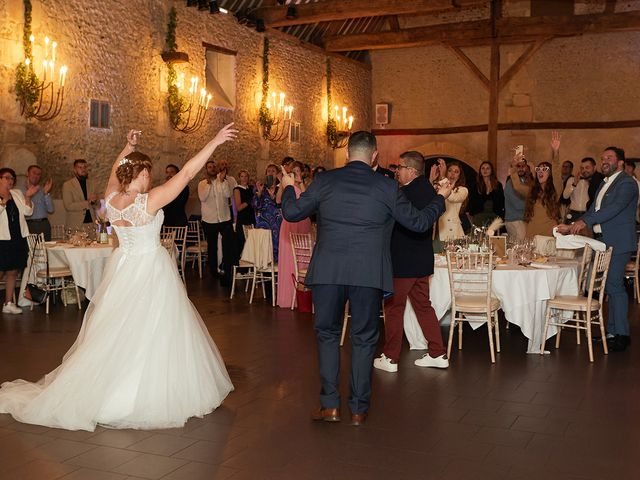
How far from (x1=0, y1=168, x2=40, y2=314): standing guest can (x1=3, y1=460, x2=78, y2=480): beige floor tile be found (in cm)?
465

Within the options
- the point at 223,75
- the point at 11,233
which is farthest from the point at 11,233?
the point at 223,75

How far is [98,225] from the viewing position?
8914 millimetres

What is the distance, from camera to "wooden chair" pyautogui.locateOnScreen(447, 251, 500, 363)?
5801 millimetres

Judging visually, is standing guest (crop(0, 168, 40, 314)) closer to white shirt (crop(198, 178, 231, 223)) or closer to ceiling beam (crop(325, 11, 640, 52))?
white shirt (crop(198, 178, 231, 223))

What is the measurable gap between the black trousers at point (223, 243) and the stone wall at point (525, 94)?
8.14 metres

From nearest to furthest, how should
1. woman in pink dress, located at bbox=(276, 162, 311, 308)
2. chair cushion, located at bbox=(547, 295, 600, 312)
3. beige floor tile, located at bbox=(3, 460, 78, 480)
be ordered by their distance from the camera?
beige floor tile, located at bbox=(3, 460, 78, 480) < chair cushion, located at bbox=(547, 295, 600, 312) < woman in pink dress, located at bbox=(276, 162, 311, 308)

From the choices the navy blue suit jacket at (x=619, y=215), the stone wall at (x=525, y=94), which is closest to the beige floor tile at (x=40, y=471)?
the navy blue suit jacket at (x=619, y=215)

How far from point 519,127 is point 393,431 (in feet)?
44.3

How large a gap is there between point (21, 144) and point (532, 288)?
6455 mm

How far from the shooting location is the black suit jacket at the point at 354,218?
402 cm

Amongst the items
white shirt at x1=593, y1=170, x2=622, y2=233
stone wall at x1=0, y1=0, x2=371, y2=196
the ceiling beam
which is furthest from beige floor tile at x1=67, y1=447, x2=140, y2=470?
the ceiling beam

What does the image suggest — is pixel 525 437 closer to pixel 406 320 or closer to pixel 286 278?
pixel 406 320

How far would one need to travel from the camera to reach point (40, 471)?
137 inches

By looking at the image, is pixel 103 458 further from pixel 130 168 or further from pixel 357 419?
pixel 130 168
